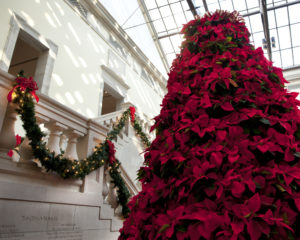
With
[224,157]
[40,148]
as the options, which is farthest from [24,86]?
[224,157]

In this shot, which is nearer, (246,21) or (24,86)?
(24,86)

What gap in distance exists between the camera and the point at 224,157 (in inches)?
49.8

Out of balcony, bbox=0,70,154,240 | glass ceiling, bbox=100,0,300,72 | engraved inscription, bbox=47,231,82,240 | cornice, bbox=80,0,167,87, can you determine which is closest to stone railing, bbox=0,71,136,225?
balcony, bbox=0,70,154,240

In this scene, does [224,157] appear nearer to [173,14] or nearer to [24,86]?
[24,86]

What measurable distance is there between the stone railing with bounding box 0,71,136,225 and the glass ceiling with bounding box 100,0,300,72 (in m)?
11.8

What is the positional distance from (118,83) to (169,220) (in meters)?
11.0

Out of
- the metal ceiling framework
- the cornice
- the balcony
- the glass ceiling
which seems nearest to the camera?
the balcony

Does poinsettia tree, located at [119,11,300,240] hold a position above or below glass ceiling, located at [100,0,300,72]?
below

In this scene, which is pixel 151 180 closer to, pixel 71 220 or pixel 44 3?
pixel 71 220

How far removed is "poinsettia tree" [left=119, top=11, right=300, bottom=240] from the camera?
106 centimetres

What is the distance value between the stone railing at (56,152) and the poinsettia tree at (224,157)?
162cm

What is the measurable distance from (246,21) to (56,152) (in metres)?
16.6

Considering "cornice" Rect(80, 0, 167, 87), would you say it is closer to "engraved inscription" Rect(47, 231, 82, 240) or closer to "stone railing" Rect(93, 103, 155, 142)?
"stone railing" Rect(93, 103, 155, 142)

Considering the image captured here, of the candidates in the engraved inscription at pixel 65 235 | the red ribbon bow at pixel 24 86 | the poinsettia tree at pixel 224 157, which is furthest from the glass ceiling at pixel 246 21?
the poinsettia tree at pixel 224 157
